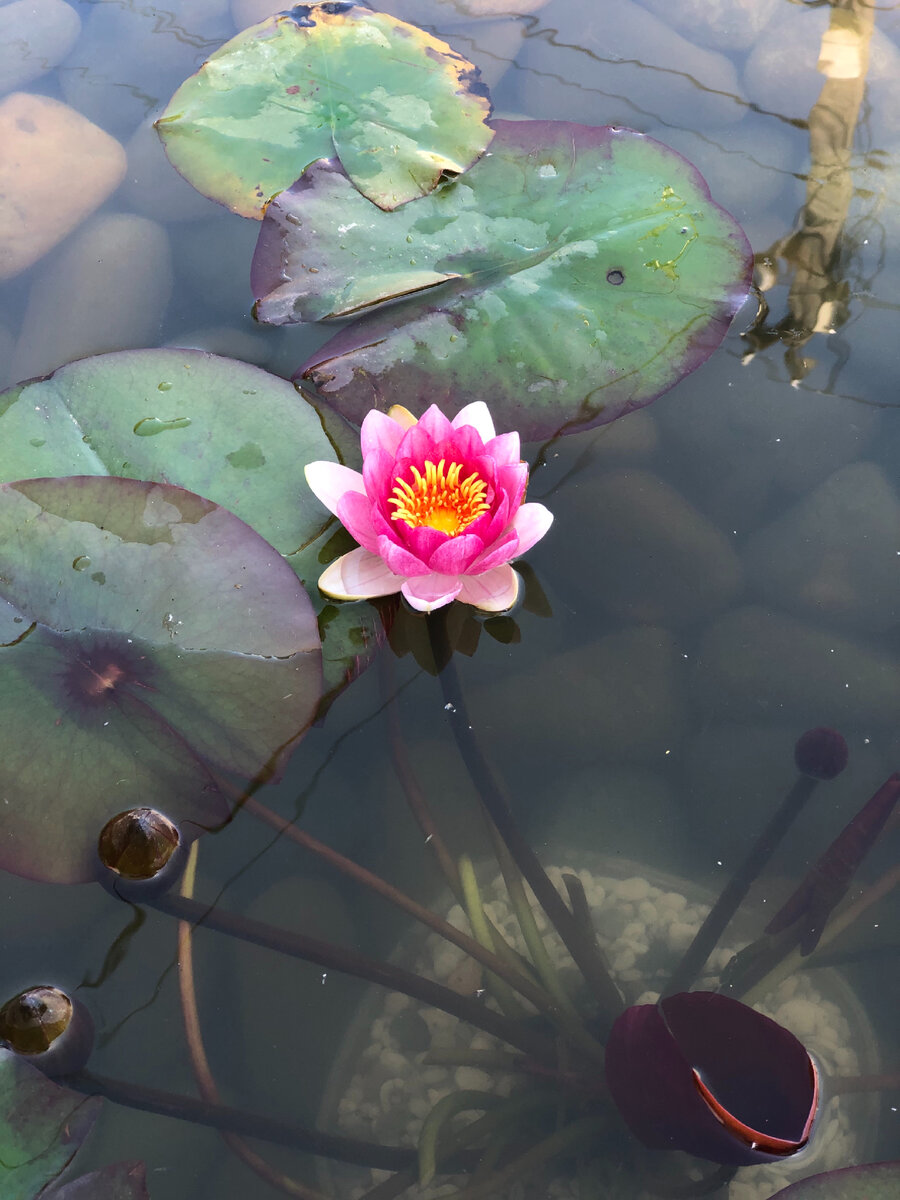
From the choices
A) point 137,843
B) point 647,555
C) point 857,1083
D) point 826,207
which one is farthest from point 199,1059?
point 826,207

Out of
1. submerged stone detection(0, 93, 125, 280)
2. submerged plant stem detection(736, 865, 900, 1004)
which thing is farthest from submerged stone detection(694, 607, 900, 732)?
submerged stone detection(0, 93, 125, 280)

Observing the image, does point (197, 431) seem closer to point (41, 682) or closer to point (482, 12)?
point (41, 682)

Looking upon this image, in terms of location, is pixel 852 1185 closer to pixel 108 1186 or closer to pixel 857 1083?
pixel 857 1083

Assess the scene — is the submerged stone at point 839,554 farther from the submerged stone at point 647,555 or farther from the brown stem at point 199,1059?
the brown stem at point 199,1059

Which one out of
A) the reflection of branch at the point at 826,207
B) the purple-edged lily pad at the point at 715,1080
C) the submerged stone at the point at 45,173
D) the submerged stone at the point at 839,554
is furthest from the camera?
the submerged stone at the point at 45,173

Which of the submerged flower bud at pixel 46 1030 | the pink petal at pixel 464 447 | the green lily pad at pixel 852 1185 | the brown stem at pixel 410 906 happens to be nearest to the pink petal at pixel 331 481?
the pink petal at pixel 464 447

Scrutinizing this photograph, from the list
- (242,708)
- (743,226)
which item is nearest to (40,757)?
(242,708)
